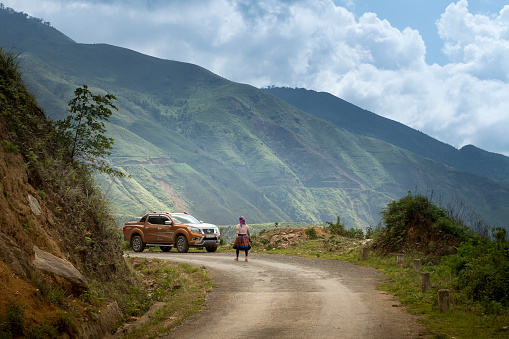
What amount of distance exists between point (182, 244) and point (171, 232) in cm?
86

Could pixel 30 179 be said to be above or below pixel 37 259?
above

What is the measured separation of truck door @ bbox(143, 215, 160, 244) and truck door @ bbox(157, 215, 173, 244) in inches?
9.3

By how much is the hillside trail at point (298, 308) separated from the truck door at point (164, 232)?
8770 mm

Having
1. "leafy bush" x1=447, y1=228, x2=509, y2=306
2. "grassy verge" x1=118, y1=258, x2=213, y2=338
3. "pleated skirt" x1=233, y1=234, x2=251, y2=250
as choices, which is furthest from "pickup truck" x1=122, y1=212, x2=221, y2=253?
"leafy bush" x1=447, y1=228, x2=509, y2=306

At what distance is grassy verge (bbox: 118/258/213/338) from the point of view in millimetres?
10208

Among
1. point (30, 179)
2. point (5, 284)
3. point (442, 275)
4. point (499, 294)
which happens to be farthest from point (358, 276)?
point (5, 284)

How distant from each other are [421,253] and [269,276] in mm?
7857

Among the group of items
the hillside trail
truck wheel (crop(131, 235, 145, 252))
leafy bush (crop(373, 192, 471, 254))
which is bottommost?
truck wheel (crop(131, 235, 145, 252))

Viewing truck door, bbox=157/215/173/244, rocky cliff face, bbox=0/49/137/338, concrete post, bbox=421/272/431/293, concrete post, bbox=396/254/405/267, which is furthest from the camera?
truck door, bbox=157/215/173/244

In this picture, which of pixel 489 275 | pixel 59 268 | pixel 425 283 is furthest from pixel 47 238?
pixel 489 275

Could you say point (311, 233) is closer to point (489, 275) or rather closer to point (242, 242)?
point (242, 242)

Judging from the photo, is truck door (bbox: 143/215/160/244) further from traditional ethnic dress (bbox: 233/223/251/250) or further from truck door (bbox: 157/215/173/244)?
traditional ethnic dress (bbox: 233/223/251/250)

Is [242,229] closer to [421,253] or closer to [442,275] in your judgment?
[421,253]

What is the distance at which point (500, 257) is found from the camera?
1289cm
